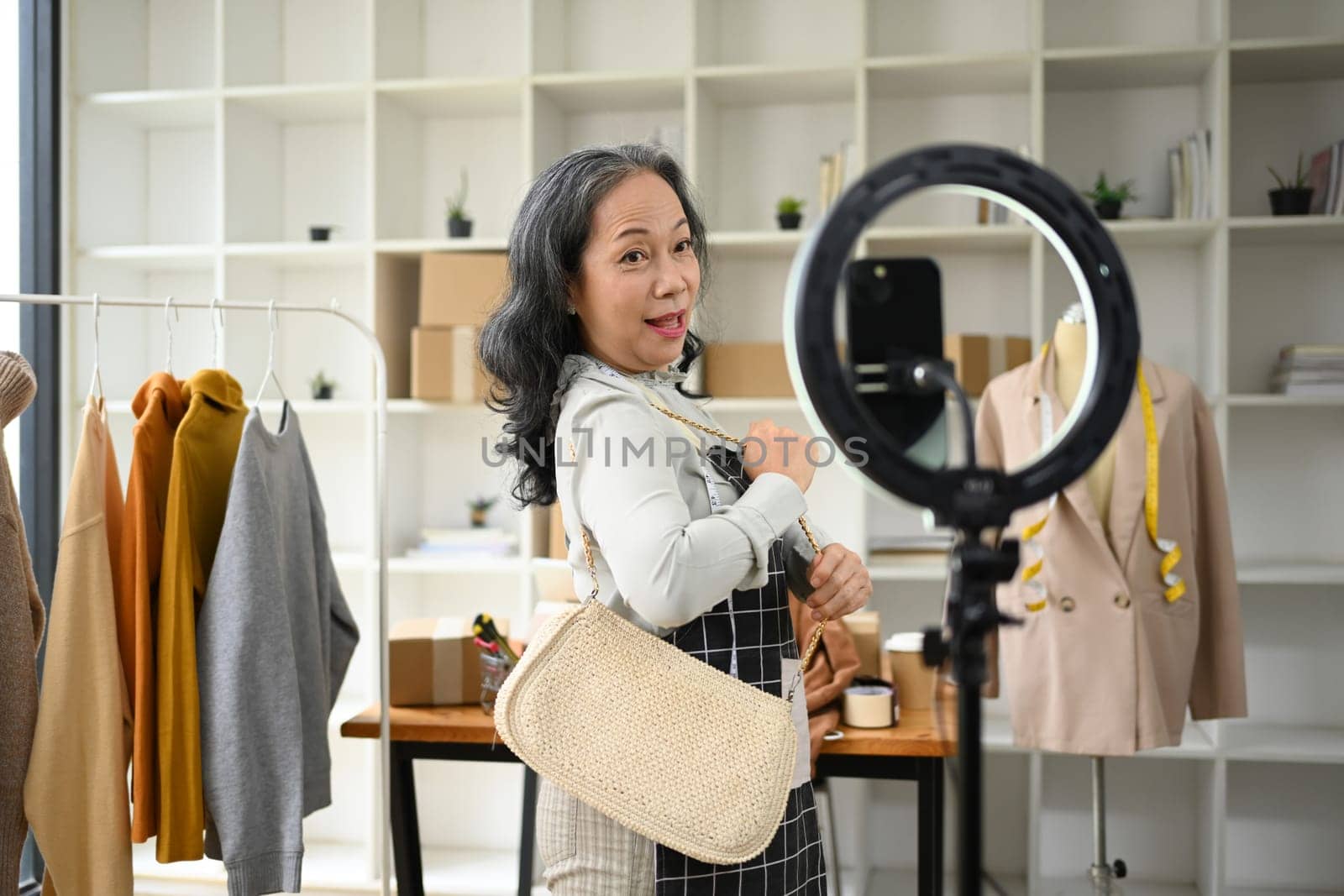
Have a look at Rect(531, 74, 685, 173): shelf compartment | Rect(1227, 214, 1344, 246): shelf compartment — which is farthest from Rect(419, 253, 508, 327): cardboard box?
Rect(1227, 214, 1344, 246): shelf compartment

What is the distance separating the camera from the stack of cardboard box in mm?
2727

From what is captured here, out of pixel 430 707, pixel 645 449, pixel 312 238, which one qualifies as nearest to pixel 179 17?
pixel 312 238

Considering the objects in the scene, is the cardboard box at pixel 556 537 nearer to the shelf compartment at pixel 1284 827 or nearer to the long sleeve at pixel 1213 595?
the long sleeve at pixel 1213 595

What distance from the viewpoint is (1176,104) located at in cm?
288

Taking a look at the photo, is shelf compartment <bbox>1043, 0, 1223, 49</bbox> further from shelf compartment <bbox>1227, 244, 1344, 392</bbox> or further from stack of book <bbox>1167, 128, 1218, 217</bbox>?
shelf compartment <bbox>1227, 244, 1344, 392</bbox>

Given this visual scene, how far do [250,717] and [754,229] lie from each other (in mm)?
1933

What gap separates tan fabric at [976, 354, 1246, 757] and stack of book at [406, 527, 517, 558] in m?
1.33

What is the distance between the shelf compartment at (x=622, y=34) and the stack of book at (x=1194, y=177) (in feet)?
4.35

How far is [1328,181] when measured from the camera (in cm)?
263

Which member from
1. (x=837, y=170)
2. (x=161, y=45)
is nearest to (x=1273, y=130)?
(x=837, y=170)

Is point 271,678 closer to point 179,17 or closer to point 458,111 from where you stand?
point 458,111

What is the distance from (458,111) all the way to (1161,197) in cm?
193

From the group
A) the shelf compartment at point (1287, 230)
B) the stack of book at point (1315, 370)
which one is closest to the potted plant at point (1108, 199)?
the shelf compartment at point (1287, 230)

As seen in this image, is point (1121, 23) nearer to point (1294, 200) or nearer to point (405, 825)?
point (1294, 200)
